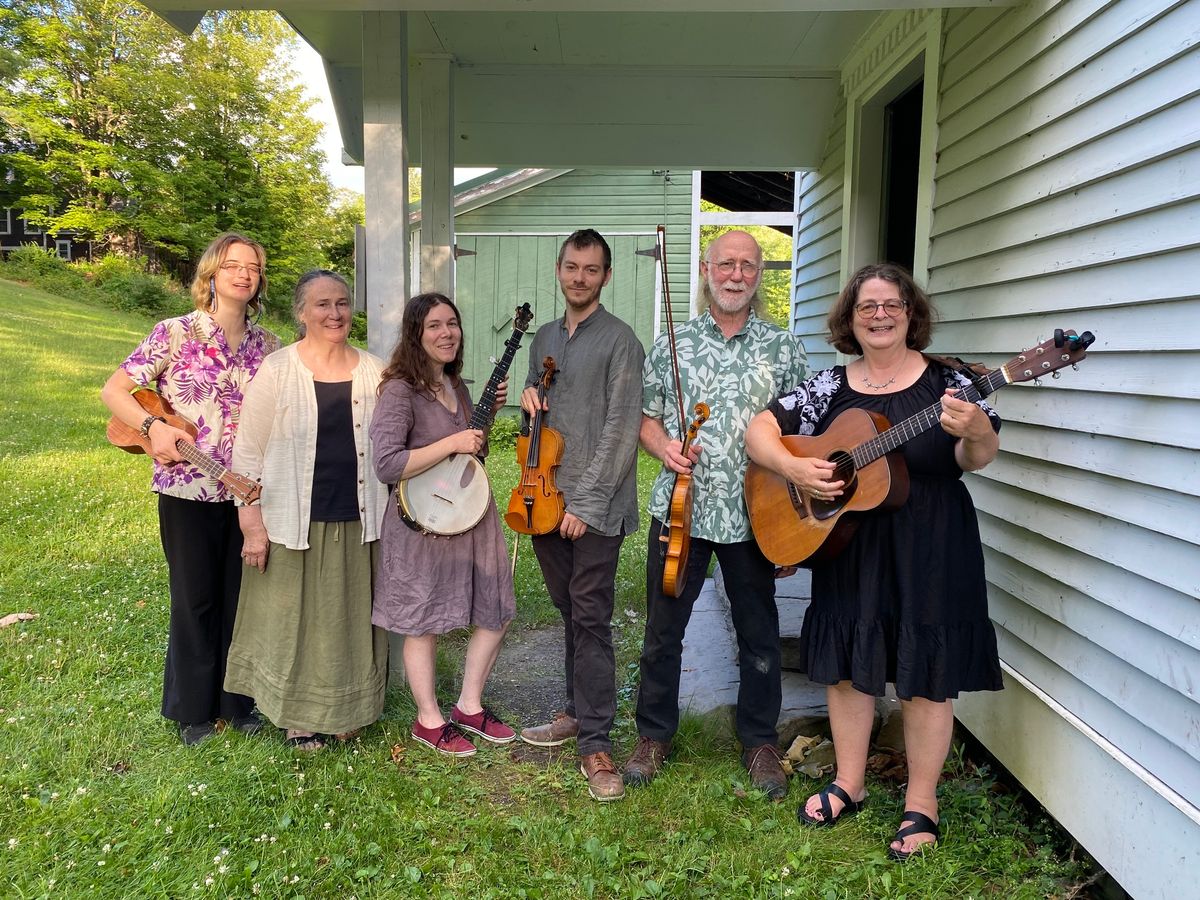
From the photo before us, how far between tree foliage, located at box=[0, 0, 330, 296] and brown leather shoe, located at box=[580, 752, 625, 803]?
2778 cm

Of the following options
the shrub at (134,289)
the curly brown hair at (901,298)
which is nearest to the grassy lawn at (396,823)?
the curly brown hair at (901,298)

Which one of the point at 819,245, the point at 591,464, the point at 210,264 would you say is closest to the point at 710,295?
the point at 591,464

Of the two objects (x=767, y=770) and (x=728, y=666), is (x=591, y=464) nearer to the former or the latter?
(x=767, y=770)

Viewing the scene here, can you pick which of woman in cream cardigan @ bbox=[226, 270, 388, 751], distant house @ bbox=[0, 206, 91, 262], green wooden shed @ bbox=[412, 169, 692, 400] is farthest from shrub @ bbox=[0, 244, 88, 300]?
woman in cream cardigan @ bbox=[226, 270, 388, 751]

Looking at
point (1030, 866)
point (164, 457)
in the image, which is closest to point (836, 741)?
point (1030, 866)

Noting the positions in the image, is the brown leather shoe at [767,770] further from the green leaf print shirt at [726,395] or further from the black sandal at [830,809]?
the green leaf print shirt at [726,395]

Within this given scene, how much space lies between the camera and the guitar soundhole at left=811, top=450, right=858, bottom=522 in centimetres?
250

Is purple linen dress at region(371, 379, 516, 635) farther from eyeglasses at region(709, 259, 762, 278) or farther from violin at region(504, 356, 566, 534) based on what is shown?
eyeglasses at region(709, 259, 762, 278)

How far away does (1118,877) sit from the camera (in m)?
2.30

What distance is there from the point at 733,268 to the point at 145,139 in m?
30.6

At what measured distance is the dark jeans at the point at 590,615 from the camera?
117 inches

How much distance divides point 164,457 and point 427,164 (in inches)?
113

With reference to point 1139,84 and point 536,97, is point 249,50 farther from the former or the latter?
point 1139,84

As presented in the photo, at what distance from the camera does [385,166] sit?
355 centimetres
